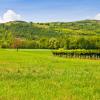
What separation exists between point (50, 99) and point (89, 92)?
364 cm

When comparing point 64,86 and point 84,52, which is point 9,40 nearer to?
point 84,52

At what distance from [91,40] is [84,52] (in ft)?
161

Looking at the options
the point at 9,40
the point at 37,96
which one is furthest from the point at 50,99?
the point at 9,40

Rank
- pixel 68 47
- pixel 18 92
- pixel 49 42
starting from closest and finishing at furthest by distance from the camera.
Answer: pixel 18 92, pixel 68 47, pixel 49 42

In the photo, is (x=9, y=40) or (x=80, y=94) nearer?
(x=80, y=94)

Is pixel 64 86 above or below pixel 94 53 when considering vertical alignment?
Result: above

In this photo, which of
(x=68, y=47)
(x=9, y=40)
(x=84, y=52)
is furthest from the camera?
(x=9, y=40)

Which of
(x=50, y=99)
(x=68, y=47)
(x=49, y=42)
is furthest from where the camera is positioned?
(x=49, y=42)

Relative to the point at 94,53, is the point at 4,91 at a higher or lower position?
higher

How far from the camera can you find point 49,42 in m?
162

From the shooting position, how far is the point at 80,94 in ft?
63.9

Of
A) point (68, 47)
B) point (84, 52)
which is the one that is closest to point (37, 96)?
point (84, 52)

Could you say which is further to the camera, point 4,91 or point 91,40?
point 91,40

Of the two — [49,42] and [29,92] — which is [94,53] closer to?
[49,42]
